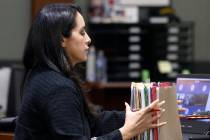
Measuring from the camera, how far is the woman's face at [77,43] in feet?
6.97

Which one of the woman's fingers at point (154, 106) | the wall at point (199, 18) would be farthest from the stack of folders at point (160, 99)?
the wall at point (199, 18)

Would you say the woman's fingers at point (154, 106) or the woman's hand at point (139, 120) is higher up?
the woman's fingers at point (154, 106)

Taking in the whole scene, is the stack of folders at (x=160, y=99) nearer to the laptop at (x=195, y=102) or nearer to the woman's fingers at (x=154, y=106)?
the woman's fingers at (x=154, y=106)

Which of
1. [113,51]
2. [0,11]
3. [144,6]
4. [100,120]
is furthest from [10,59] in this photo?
[100,120]

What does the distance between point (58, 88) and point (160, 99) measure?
392 millimetres

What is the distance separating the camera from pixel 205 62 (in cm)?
745

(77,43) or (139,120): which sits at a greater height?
(77,43)

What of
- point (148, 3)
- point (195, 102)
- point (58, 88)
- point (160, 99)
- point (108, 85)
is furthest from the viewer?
point (148, 3)

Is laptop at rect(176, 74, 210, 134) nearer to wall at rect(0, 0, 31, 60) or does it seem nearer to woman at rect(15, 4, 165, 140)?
woman at rect(15, 4, 165, 140)

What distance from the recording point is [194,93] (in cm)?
256

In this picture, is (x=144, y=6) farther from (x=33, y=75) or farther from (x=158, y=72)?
(x=33, y=75)

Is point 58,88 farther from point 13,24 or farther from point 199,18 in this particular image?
point 199,18

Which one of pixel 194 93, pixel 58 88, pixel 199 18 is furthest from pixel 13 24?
pixel 58 88

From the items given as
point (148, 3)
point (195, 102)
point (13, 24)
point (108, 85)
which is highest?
point (148, 3)
